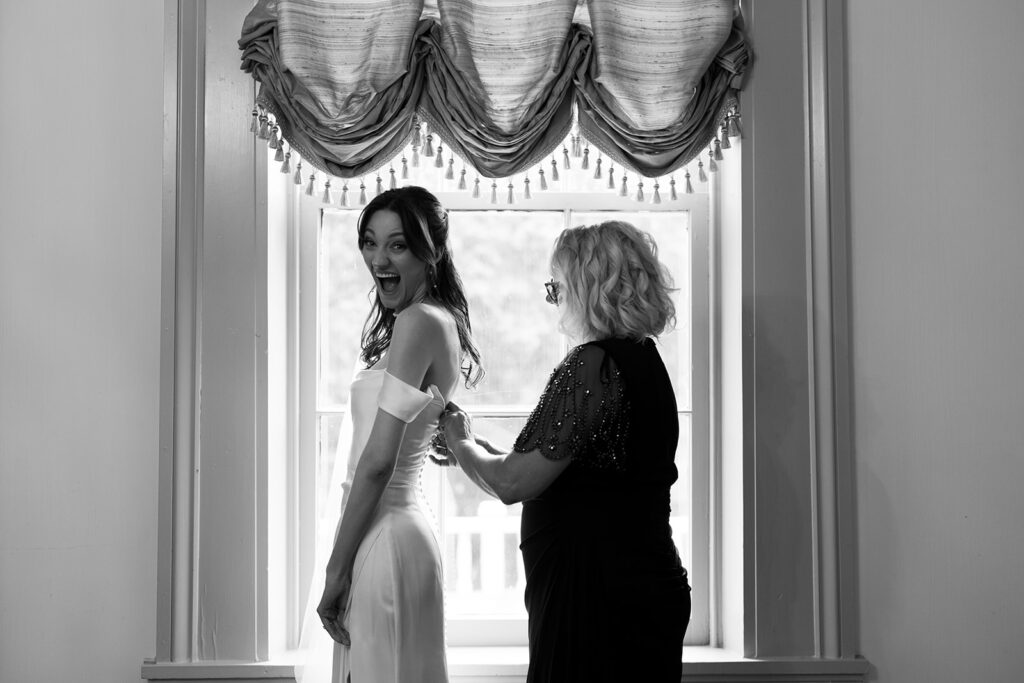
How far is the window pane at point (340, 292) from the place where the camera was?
2.28 m

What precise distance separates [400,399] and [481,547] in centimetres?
77

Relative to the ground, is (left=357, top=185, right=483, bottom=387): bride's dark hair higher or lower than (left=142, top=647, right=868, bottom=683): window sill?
higher

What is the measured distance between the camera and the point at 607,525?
5.40 feet

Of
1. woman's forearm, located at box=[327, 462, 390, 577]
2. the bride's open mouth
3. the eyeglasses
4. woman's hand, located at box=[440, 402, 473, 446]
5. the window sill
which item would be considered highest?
the bride's open mouth

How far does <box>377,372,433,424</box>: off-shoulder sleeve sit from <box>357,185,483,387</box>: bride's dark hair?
0.18 meters

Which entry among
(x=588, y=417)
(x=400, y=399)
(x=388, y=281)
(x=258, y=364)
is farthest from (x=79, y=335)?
(x=588, y=417)

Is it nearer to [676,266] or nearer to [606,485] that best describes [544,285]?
[676,266]

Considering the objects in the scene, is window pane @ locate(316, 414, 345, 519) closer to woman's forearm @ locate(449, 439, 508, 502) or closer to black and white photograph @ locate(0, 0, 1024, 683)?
black and white photograph @ locate(0, 0, 1024, 683)

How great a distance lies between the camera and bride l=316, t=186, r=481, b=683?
1.66m

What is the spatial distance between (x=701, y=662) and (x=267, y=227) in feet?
4.70

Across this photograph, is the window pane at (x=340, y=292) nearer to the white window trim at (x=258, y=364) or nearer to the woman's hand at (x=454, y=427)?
the white window trim at (x=258, y=364)

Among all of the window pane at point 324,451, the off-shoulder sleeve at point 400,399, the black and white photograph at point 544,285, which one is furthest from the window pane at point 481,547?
the off-shoulder sleeve at point 400,399

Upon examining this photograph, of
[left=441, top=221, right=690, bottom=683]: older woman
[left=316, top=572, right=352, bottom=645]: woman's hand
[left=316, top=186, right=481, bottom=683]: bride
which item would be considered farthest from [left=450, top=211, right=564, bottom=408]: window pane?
[left=316, top=572, right=352, bottom=645]: woman's hand

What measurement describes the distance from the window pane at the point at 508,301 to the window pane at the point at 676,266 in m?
0.16
